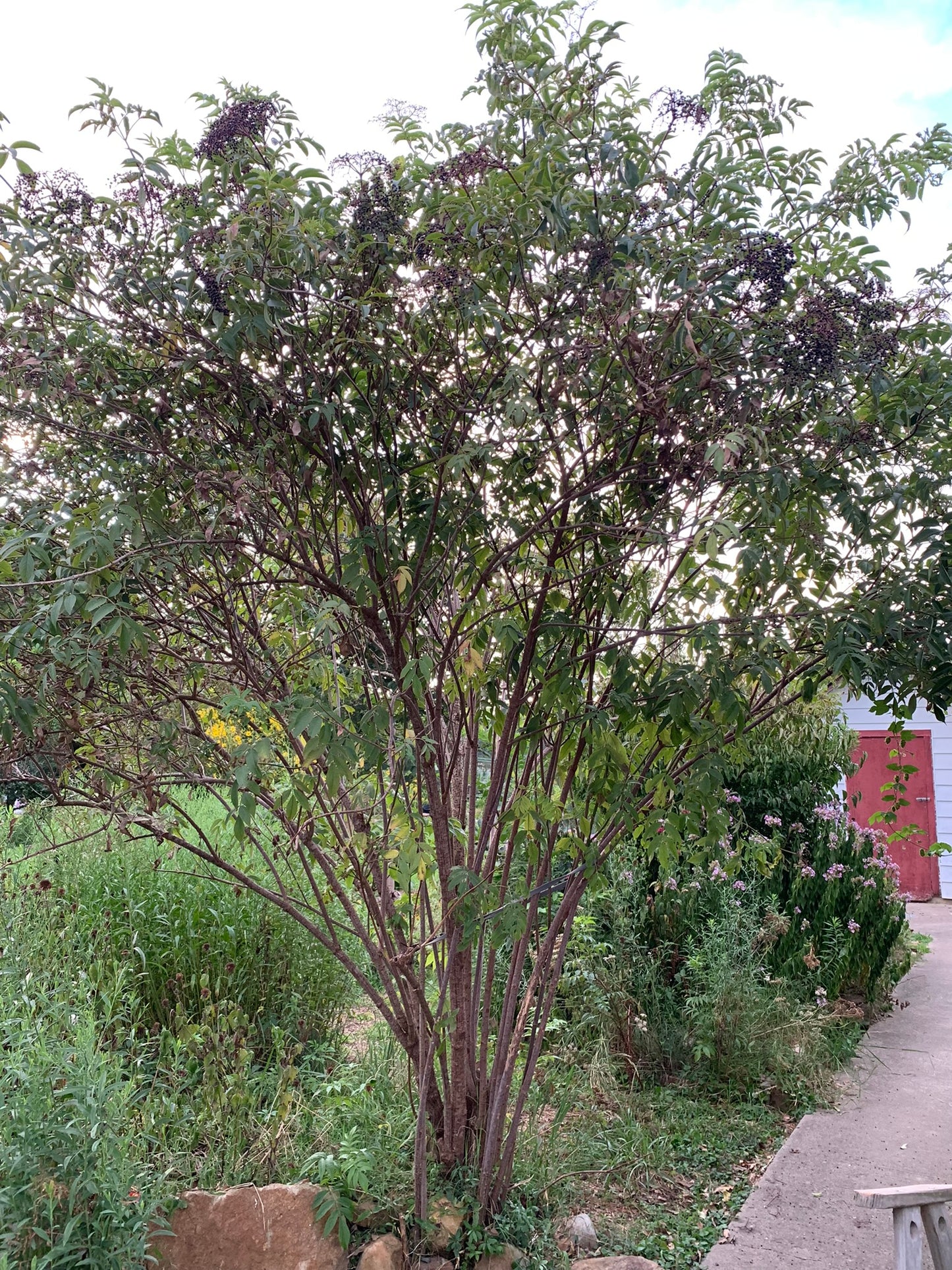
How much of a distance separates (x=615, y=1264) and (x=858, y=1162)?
1.61 meters

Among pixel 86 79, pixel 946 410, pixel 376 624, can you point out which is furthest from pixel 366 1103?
pixel 86 79

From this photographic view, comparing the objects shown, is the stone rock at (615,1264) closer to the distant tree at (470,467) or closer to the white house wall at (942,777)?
the distant tree at (470,467)

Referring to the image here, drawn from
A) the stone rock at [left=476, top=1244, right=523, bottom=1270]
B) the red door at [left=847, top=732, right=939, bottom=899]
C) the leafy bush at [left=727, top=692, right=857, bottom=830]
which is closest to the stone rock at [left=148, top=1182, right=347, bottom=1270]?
the stone rock at [left=476, top=1244, right=523, bottom=1270]

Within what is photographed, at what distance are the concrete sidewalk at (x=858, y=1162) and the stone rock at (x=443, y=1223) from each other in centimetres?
103

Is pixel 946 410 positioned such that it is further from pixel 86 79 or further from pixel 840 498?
pixel 86 79

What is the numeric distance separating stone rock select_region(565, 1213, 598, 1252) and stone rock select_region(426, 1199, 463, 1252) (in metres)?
0.54

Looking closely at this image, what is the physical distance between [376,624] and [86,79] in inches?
62.3

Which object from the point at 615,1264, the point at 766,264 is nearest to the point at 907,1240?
the point at 615,1264

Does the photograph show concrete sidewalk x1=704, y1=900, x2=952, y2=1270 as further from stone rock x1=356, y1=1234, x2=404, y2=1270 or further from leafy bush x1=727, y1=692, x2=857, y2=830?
leafy bush x1=727, y1=692, x2=857, y2=830

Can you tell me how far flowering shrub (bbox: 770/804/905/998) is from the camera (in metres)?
6.03

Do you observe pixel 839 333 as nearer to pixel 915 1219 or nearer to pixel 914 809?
pixel 915 1219

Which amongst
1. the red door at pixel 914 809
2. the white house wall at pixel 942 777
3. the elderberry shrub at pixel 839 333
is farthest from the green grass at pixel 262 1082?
the white house wall at pixel 942 777

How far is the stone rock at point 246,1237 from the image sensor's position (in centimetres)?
300

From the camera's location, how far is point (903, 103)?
3.15 m
